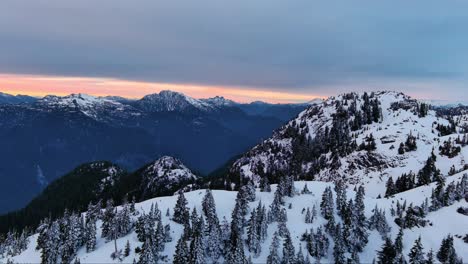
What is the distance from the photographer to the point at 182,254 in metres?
102

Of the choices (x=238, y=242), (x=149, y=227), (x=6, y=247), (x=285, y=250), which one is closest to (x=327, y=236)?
(x=285, y=250)

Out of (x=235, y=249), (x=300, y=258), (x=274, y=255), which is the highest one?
(x=235, y=249)

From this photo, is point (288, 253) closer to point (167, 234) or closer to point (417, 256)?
point (417, 256)

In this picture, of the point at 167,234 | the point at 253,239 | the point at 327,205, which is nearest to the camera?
the point at 253,239

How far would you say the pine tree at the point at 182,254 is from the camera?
4001 inches

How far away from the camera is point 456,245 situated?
11806 cm

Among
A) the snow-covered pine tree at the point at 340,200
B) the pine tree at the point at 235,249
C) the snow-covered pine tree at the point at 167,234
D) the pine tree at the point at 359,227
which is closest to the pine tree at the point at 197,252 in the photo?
the pine tree at the point at 235,249

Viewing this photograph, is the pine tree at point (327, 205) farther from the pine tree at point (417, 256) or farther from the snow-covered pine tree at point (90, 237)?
the snow-covered pine tree at point (90, 237)

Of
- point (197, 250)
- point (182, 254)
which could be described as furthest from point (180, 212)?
point (182, 254)

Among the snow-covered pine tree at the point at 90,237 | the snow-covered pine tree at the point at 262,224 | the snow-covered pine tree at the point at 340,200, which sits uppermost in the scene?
the snow-covered pine tree at the point at 340,200

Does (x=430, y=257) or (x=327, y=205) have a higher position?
(x=327, y=205)

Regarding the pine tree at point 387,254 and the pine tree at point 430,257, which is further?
the pine tree at point 387,254

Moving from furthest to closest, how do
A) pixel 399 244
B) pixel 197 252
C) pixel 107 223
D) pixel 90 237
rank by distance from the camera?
1. pixel 107 223
2. pixel 90 237
3. pixel 399 244
4. pixel 197 252

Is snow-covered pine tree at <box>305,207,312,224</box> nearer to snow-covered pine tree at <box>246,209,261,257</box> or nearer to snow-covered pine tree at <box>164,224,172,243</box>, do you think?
snow-covered pine tree at <box>246,209,261,257</box>
